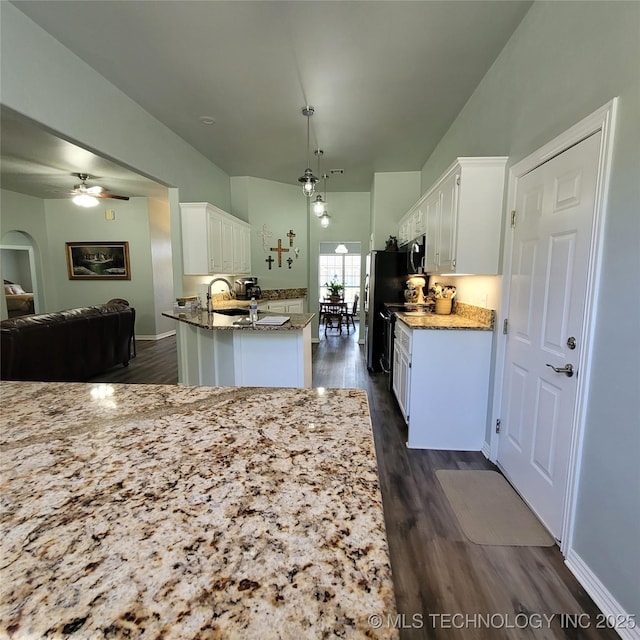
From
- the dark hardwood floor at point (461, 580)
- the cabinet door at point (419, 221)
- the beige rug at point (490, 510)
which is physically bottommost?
the dark hardwood floor at point (461, 580)

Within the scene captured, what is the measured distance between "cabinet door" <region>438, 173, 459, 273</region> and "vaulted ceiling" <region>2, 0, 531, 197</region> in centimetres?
93

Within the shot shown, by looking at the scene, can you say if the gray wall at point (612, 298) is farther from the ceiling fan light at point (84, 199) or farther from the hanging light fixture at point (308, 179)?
the ceiling fan light at point (84, 199)

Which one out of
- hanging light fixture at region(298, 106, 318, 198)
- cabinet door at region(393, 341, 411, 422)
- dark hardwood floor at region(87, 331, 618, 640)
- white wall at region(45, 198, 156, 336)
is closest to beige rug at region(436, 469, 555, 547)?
dark hardwood floor at region(87, 331, 618, 640)

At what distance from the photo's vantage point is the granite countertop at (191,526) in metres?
0.39

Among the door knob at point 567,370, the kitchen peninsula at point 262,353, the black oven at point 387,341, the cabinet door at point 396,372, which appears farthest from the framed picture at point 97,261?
the door knob at point 567,370

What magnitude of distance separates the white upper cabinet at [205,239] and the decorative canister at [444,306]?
9.41ft

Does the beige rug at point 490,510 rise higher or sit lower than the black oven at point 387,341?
lower

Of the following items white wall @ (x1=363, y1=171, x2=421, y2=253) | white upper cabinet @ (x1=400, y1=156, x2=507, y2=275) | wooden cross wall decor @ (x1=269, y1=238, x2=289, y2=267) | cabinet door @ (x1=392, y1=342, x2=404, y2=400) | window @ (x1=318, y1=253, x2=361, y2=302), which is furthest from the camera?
window @ (x1=318, y1=253, x2=361, y2=302)

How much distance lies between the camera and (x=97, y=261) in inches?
267

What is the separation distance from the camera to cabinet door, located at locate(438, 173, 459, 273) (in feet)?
8.25

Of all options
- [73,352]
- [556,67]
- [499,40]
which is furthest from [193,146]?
[556,67]

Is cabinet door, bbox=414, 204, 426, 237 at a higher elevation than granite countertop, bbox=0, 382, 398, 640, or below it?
higher

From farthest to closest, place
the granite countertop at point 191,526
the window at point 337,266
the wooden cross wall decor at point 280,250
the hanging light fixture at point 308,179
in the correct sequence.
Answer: the window at point 337,266
the wooden cross wall decor at point 280,250
the hanging light fixture at point 308,179
the granite countertop at point 191,526

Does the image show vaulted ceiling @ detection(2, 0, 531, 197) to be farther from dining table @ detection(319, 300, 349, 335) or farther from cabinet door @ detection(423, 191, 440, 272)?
dining table @ detection(319, 300, 349, 335)
